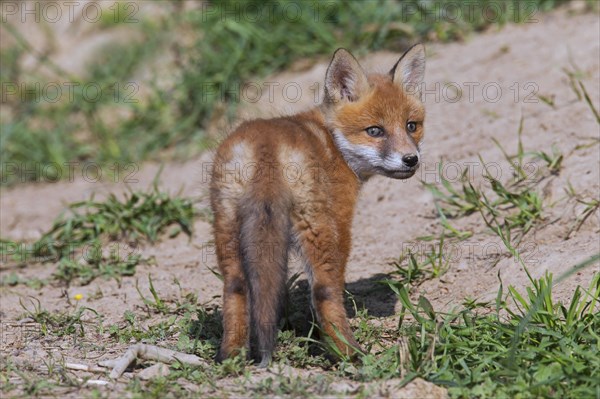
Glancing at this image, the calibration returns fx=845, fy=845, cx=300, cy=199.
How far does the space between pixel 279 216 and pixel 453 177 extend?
2.91 metres

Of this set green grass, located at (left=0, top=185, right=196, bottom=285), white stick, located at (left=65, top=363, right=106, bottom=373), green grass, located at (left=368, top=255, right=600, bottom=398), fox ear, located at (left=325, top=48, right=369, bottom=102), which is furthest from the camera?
green grass, located at (left=0, top=185, right=196, bottom=285)

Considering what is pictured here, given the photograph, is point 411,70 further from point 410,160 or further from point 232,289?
point 232,289

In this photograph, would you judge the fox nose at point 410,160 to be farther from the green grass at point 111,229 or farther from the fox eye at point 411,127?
the green grass at point 111,229

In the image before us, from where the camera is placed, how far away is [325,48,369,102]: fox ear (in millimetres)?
5137

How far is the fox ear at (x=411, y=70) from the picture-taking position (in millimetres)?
5371

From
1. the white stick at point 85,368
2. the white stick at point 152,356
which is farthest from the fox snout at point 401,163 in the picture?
the white stick at point 85,368

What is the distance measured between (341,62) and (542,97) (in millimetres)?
2366

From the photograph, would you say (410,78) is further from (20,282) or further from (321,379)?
(20,282)

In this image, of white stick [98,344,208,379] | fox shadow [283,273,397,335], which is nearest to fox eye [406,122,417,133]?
fox shadow [283,273,397,335]

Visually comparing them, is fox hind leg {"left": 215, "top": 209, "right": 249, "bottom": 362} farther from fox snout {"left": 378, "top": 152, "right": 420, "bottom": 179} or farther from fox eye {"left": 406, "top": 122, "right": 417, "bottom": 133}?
fox eye {"left": 406, "top": 122, "right": 417, "bottom": 133}

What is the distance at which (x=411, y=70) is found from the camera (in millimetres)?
5508

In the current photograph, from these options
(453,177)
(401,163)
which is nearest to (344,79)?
(401,163)

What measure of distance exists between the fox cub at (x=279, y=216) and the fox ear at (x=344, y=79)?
379mm

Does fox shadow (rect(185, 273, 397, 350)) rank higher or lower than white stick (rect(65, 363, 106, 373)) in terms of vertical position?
higher
